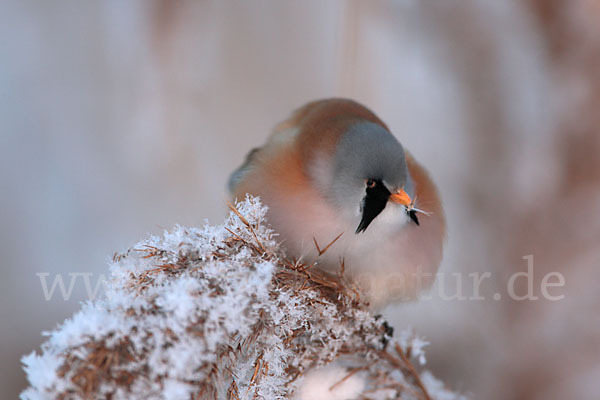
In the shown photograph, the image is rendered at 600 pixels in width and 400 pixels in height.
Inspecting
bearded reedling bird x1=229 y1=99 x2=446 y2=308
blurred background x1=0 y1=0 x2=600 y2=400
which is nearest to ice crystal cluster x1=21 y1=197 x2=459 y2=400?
bearded reedling bird x1=229 y1=99 x2=446 y2=308

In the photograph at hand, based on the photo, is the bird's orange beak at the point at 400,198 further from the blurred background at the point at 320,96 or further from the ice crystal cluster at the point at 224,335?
the blurred background at the point at 320,96

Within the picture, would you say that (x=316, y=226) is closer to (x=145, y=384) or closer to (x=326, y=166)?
(x=326, y=166)

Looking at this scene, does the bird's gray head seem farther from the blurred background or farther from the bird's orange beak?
the blurred background

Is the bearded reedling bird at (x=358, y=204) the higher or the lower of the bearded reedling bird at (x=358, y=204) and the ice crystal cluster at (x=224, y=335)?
the higher

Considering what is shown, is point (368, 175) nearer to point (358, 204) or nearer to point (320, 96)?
point (358, 204)

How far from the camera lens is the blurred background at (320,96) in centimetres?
88

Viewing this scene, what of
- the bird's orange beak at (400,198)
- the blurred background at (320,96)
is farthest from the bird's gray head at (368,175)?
the blurred background at (320,96)

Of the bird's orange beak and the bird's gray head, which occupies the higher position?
the bird's gray head

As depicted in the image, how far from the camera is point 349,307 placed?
50cm

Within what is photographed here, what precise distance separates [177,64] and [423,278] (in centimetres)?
77

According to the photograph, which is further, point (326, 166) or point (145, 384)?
point (326, 166)

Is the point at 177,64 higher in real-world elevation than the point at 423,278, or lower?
higher

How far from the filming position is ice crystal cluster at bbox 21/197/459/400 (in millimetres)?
371

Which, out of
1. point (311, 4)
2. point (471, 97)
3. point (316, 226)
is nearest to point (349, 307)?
point (316, 226)
